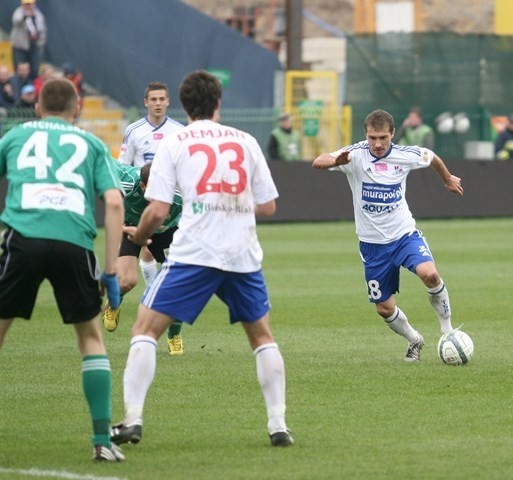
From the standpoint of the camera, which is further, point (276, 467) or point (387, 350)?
point (387, 350)

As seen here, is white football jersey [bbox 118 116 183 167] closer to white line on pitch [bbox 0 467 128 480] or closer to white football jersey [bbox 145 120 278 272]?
white football jersey [bbox 145 120 278 272]

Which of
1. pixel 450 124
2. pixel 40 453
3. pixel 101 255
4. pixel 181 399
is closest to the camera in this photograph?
pixel 40 453

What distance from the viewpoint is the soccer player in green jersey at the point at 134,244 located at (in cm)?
1227

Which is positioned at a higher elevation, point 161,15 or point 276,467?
point 161,15

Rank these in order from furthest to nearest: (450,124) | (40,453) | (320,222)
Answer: (450,124)
(320,222)
(40,453)

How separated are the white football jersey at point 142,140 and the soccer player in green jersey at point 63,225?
660cm

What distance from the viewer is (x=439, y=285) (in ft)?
38.5

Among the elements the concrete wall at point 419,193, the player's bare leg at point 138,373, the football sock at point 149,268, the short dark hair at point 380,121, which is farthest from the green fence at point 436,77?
the player's bare leg at point 138,373

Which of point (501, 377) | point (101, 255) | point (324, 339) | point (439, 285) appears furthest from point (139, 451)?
point (101, 255)

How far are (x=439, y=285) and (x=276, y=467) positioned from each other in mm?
4497

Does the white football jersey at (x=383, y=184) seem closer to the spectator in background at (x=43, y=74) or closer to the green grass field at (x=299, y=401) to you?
the green grass field at (x=299, y=401)

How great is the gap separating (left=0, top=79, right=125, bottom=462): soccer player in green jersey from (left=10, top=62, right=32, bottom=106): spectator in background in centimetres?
2114

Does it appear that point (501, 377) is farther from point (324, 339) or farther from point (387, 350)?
point (324, 339)

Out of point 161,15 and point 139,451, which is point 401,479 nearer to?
point 139,451
